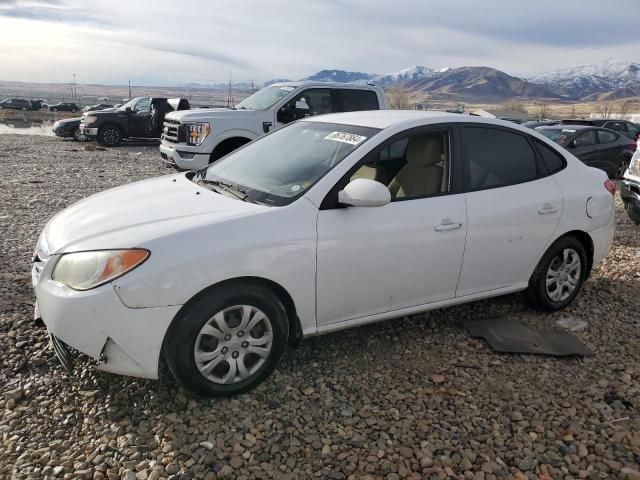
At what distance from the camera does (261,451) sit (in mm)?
2668

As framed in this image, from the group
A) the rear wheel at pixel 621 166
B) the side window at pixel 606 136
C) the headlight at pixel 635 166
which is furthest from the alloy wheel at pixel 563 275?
the rear wheel at pixel 621 166

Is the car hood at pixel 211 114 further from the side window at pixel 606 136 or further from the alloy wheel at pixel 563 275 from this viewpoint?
the side window at pixel 606 136

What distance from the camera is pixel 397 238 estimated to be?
3.34 metres

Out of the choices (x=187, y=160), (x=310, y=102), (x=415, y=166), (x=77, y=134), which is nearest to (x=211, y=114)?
(x=187, y=160)

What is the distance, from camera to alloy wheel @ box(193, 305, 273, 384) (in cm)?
289

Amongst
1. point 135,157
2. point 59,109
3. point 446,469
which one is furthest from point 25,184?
point 59,109

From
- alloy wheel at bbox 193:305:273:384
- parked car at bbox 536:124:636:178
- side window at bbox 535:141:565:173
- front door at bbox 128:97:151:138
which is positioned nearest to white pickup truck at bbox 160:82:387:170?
parked car at bbox 536:124:636:178

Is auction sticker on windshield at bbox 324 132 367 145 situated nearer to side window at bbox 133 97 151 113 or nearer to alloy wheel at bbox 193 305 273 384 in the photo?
alloy wheel at bbox 193 305 273 384

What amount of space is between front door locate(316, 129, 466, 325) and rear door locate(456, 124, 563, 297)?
0.15 m

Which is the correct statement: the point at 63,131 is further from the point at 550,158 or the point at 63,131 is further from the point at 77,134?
the point at 550,158

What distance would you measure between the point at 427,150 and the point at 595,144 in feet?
35.6

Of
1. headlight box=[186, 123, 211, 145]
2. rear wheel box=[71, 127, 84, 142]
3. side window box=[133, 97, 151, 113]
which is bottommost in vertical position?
rear wheel box=[71, 127, 84, 142]

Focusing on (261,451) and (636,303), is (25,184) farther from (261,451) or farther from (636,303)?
(636,303)

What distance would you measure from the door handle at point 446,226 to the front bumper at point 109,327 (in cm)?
178
